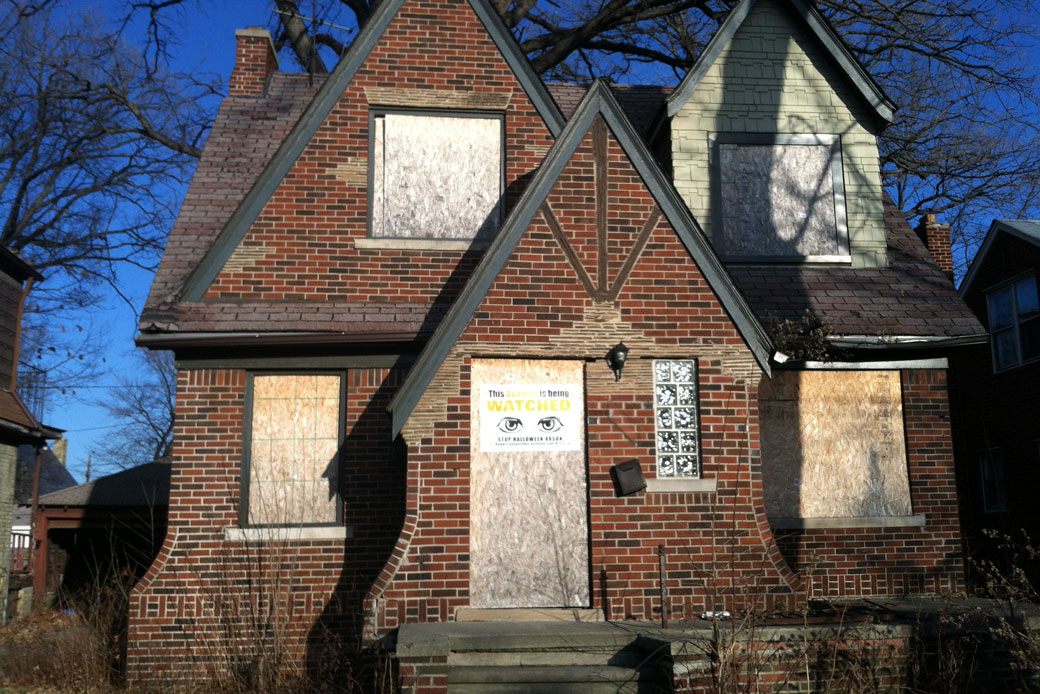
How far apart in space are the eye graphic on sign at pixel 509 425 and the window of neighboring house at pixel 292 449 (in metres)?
2.00

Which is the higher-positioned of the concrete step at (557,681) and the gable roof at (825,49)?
the gable roof at (825,49)

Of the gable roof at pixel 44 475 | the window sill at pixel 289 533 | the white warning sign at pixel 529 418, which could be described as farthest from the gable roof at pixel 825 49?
the gable roof at pixel 44 475

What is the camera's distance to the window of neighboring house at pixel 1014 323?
1725cm

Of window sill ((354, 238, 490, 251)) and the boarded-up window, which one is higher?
window sill ((354, 238, 490, 251))

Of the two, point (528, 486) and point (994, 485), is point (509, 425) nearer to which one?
point (528, 486)

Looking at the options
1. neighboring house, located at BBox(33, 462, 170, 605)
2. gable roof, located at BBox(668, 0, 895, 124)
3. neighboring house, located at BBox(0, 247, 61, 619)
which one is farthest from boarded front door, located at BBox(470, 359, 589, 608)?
neighboring house, located at BBox(33, 462, 170, 605)

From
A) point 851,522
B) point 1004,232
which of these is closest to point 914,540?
point 851,522

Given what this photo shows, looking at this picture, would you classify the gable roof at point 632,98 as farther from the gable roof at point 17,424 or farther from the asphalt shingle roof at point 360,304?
the gable roof at point 17,424

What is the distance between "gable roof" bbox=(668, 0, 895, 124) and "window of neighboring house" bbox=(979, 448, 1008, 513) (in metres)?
8.67

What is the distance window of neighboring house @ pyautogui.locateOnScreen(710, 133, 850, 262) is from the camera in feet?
38.7

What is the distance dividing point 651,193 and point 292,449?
15.4 ft

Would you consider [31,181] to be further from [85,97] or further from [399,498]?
[399,498]

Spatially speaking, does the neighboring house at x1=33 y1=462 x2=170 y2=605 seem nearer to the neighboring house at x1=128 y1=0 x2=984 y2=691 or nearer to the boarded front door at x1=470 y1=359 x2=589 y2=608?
the neighboring house at x1=128 y1=0 x2=984 y2=691

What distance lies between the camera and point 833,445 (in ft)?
34.7
